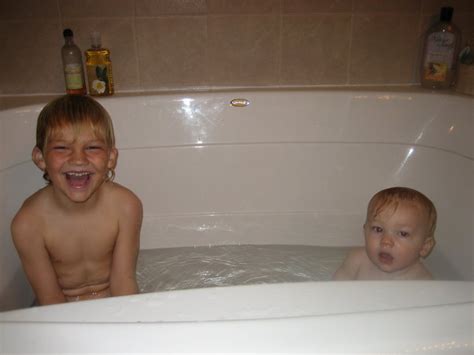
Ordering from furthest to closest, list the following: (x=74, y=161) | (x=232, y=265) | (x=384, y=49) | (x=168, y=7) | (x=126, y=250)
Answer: (x=384, y=49), (x=168, y=7), (x=232, y=265), (x=126, y=250), (x=74, y=161)

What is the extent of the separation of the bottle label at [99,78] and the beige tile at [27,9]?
0.63ft

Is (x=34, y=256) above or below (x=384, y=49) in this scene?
below

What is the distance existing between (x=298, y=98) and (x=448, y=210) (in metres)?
0.52

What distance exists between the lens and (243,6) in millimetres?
1352

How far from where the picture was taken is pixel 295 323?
0.46 meters

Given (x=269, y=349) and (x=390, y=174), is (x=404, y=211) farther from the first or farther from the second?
(x=269, y=349)

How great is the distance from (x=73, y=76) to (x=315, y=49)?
747mm

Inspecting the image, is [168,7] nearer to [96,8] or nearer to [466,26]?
[96,8]

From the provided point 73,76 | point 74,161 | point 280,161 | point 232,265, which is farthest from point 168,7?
point 232,265

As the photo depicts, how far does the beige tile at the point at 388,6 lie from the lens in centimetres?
139

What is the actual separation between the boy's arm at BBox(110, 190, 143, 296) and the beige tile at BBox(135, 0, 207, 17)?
62 cm

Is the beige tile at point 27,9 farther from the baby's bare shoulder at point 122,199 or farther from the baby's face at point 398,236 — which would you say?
the baby's face at point 398,236

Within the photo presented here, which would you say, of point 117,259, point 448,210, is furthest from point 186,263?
point 448,210

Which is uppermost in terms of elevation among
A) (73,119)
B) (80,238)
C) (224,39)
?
(224,39)
